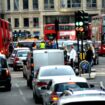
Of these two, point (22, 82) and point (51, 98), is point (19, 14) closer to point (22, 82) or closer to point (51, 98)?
point (22, 82)

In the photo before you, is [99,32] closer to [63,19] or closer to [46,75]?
[46,75]

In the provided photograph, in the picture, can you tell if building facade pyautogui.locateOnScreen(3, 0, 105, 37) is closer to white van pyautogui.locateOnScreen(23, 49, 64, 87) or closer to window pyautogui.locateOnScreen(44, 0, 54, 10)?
window pyautogui.locateOnScreen(44, 0, 54, 10)

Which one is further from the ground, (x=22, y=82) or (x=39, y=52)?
(x=39, y=52)

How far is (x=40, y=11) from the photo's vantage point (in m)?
124

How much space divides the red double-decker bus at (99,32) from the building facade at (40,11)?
159 feet

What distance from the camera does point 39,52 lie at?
97.9ft

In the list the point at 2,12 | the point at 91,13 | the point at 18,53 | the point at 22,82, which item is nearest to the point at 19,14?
the point at 2,12

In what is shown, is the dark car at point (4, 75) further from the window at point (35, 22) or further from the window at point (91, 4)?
the window at point (35, 22)

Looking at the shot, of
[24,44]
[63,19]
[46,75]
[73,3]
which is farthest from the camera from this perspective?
[73,3]

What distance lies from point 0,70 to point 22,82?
682 centimetres

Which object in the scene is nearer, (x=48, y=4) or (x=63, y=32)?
(x=63, y=32)

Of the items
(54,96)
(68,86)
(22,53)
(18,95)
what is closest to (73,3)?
(22,53)

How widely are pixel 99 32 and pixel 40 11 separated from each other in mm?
56778

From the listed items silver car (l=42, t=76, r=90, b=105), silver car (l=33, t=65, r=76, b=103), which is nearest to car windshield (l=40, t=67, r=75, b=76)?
silver car (l=33, t=65, r=76, b=103)
